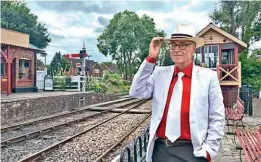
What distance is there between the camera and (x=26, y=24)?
4141 cm

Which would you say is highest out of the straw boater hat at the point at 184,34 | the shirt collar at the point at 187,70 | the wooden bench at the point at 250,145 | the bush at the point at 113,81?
the straw boater hat at the point at 184,34

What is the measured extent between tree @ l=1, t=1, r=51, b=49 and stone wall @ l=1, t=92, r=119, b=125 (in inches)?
910

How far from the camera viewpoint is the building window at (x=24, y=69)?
22508mm

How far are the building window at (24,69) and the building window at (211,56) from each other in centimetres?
1293

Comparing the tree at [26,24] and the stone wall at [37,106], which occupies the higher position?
the tree at [26,24]

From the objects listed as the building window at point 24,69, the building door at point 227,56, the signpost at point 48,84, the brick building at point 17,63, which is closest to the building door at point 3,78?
the brick building at point 17,63

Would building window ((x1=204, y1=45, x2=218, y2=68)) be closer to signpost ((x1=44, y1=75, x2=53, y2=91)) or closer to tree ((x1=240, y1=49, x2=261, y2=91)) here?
tree ((x1=240, y1=49, x2=261, y2=91))

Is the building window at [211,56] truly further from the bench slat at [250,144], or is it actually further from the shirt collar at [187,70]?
the shirt collar at [187,70]

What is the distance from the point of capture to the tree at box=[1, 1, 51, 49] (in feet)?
129

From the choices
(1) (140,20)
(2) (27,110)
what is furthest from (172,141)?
(1) (140,20)

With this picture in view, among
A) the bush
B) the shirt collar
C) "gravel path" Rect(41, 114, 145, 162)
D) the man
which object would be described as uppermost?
the shirt collar

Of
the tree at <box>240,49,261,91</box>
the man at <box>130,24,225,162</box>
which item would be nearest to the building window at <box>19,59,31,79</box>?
the tree at <box>240,49,261,91</box>

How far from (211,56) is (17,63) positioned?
1302cm

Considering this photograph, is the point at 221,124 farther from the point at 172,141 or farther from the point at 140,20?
the point at 140,20
